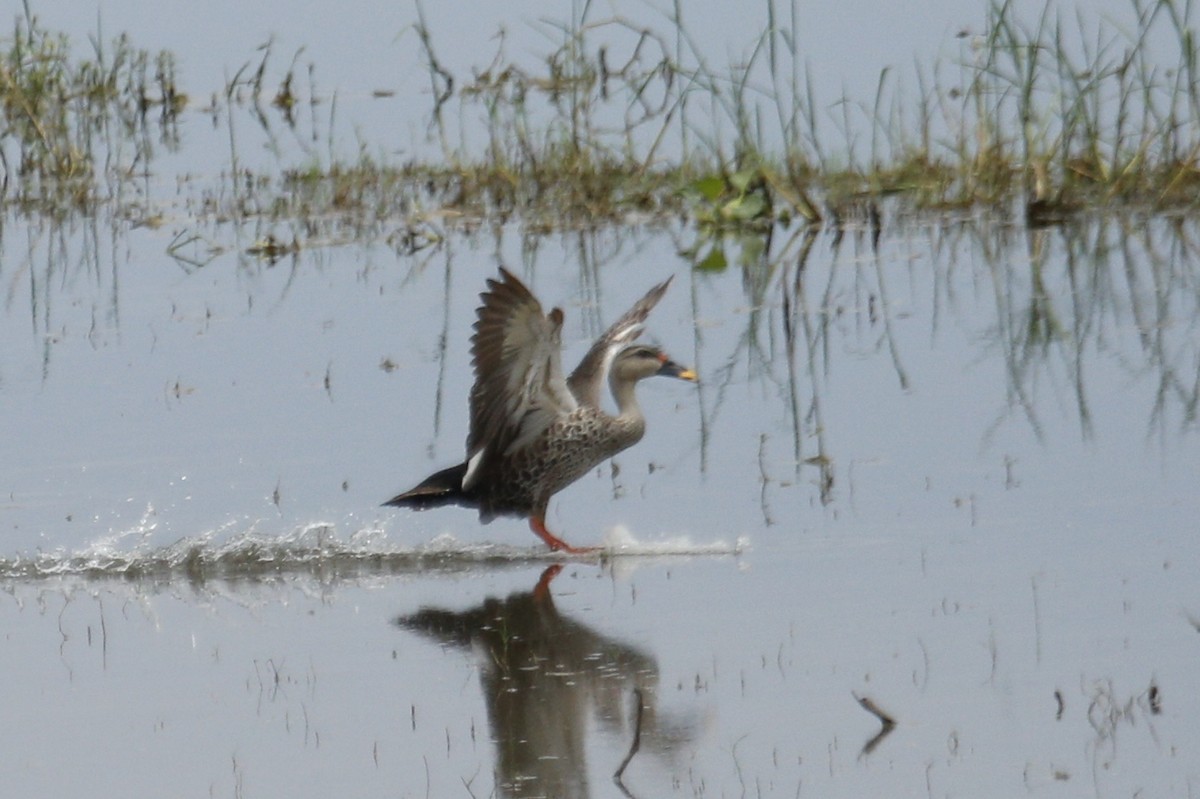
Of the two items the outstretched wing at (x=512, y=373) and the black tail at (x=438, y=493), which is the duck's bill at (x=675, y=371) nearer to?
the outstretched wing at (x=512, y=373)

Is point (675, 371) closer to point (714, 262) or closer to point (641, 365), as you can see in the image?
point (641, 365)

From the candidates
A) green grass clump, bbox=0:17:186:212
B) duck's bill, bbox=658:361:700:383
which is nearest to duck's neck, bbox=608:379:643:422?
duck's bill, bbox=658:361:700:383

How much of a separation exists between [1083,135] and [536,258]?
3.29m

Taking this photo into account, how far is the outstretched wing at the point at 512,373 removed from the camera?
6.85m

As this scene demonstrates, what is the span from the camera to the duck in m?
7.11

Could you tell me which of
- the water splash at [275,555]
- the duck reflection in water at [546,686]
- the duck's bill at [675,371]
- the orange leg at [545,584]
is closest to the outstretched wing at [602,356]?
the duck's bill at [675,371]

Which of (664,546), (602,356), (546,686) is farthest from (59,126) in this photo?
(546,686)

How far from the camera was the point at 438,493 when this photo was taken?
7.50 m

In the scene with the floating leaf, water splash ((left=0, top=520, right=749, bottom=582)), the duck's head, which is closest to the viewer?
water splash ((left=0, top=520, right=749, bottom=582))

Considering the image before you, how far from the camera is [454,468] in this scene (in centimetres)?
757

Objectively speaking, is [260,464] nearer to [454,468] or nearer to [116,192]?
[454,468]

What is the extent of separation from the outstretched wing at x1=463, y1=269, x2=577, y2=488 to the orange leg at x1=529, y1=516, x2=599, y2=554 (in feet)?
0.83

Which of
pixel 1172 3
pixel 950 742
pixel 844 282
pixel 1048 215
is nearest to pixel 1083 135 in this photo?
pixel 1048 215

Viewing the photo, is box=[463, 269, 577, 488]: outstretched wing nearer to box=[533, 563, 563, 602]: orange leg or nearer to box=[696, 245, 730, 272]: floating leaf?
box=[533, 563, 563, 602]: orange leg
